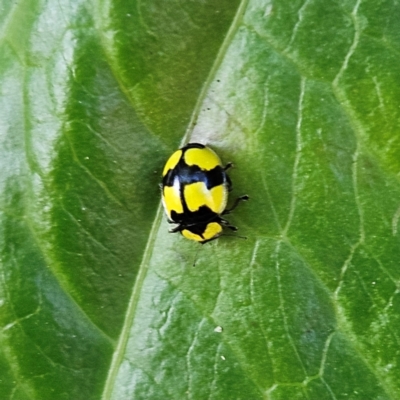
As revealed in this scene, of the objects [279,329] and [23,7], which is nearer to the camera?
[23,7]

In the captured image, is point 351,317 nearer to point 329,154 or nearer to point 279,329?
point 279,329

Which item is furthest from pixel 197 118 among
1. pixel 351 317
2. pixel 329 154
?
pixel 351 317

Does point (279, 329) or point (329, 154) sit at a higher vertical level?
point (329, 154)
